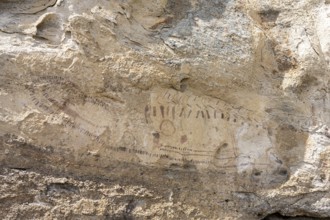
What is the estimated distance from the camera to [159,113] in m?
2.63

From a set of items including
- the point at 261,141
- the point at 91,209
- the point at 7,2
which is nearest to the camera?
the point at 91,209

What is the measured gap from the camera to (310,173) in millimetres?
2750

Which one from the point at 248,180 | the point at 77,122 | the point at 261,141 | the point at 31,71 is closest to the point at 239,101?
the point at 261,141

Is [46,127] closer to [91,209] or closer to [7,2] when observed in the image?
[91,209]

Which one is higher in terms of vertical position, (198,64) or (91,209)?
(198,64)

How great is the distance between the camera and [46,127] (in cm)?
243

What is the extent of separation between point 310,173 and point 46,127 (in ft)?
4.28

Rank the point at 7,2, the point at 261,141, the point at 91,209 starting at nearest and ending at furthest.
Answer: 1. the point at 91,209
2. the point at 7,2
3. the point at 261,141

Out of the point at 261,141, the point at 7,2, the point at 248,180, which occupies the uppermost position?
the point at 7,2

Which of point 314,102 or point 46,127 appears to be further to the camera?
point 314,102

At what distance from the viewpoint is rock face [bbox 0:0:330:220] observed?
7.95 feet

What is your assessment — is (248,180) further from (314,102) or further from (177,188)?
(314,102)

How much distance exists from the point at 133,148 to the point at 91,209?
1.11ft

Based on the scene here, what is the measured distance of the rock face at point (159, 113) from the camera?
2.42m
